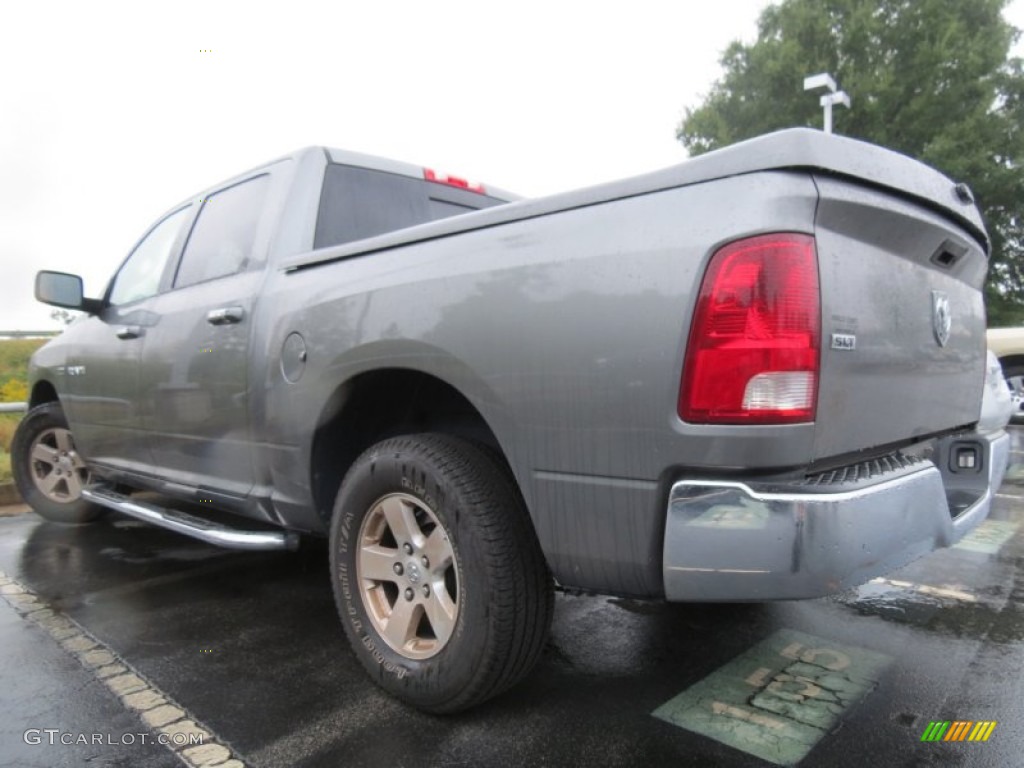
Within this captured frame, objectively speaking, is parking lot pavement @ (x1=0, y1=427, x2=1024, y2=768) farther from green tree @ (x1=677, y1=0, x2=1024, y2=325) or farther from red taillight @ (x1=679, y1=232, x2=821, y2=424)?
green tree @ (x1=677, y1=0, x2=1024, y2=325)

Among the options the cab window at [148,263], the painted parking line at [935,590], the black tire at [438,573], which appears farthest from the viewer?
the cab window at [148,263]

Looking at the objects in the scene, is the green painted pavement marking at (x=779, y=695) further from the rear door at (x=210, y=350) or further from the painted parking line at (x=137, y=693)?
the rear door at (x=210, y=350)

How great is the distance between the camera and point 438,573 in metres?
2.18

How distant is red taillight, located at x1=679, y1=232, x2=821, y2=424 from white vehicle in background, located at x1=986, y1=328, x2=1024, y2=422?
24.6ft

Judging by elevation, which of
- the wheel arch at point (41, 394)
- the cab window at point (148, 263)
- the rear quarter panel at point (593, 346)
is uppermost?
the cab window at point (148, 263)

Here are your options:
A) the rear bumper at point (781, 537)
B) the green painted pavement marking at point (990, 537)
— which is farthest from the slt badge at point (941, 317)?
the green painted pavement marking at point (990, 537)

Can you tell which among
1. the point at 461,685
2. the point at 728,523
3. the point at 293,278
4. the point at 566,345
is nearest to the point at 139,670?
the point at 461,685

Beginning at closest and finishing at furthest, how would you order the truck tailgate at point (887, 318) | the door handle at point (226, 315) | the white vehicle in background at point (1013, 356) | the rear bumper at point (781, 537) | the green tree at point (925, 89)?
the rear bumper at point (781, 537) → the truck tailgate at point (887, 318) → the door handle at point (226, 315) → the white vehicle in background at point (1013, 356) → the green tree at point (925, 89)

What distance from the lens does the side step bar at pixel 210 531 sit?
2799mm

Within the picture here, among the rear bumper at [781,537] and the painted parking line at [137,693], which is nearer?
the rear bumper at [781,537]

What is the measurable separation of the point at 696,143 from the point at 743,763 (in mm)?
18962

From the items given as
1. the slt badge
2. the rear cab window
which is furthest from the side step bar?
the slt badge

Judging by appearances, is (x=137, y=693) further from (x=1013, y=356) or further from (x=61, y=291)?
(x=1013, y=356)

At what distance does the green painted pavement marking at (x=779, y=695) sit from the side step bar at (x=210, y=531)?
1.51m
